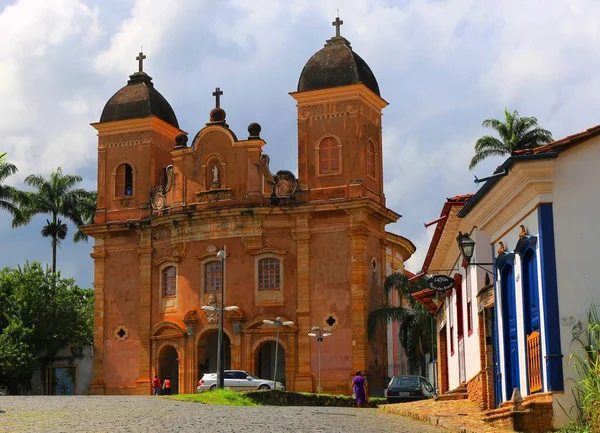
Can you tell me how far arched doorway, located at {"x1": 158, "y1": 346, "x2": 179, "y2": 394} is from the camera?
1949 inches

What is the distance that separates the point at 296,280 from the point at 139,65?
15.4 meters

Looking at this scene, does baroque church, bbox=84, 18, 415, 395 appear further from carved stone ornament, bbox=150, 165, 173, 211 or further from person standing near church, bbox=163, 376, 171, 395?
person standing near church, bbox=163, 376, 171, 395

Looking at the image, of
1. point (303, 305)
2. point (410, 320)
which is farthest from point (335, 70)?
point (410, 320)

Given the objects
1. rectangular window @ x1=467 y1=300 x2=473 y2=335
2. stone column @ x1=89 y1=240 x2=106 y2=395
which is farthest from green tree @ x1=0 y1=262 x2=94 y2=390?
rectangular window @ x1=467 y1=300 x2=473 y2=335

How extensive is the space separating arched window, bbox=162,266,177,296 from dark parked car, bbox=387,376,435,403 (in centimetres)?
1504

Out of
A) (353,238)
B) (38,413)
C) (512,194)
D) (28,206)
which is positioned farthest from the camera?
(28,206)

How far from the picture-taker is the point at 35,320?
5300 centimetres

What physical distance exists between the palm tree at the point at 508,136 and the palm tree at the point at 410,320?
5.84 meters

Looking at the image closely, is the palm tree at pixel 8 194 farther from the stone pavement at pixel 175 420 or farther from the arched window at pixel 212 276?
the stone pavement at pixel 175 420

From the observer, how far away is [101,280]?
5162 cm

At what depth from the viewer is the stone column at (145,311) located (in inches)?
1934

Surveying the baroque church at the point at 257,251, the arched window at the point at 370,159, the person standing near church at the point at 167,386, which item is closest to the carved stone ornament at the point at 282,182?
the baroque church at the point at 257,251

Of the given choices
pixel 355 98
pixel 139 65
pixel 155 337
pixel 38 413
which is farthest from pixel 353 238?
pixel 38 413

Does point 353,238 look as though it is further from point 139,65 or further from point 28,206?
point 28,206
